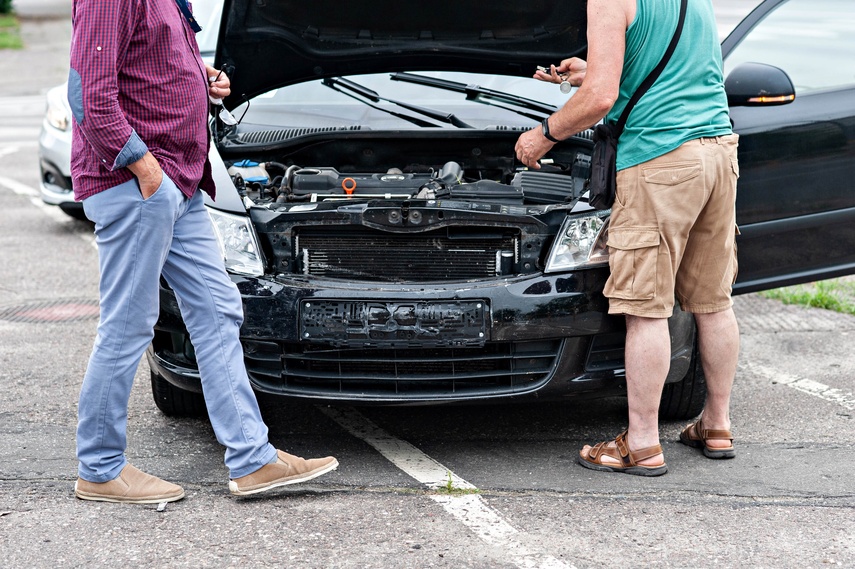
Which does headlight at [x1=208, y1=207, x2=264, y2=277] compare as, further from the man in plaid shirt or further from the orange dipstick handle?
the orange dipstick handle

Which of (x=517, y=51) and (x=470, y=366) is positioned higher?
(x=517, y=51)

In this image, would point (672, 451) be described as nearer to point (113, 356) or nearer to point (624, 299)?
point (624, 299)

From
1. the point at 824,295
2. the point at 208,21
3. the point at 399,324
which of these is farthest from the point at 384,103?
the point at 824,295

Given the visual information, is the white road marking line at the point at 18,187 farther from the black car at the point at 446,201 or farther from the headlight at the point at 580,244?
the headlight at the point at 580,244

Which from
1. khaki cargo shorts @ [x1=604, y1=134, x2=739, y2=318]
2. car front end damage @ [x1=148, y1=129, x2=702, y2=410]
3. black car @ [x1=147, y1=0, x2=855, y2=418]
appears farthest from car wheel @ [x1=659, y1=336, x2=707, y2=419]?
khaki cargo shorts @ [x1=604, y1=134, x2=739, y2=318]

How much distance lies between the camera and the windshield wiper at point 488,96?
184 inches

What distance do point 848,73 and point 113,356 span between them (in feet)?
11.4

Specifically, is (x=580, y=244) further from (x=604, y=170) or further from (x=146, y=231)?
(x=146, y=231)

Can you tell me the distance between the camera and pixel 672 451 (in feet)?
13.6

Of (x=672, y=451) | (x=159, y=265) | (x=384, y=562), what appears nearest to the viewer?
(x=384, y=562)

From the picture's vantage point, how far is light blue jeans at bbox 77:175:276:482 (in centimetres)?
343

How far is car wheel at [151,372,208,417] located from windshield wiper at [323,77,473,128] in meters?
1.46

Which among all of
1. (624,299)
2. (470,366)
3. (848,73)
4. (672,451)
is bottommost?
→ (672,451)

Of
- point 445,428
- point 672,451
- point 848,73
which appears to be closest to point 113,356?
point 445,428
